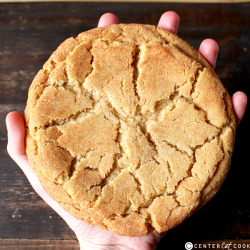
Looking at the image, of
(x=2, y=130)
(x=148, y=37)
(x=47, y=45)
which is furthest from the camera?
(x=47, y=45)

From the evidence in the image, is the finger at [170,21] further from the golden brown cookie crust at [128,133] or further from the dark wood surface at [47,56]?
the golden brown cookie crust at [128,133]

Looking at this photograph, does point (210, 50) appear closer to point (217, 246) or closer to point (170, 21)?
point (170, 21)

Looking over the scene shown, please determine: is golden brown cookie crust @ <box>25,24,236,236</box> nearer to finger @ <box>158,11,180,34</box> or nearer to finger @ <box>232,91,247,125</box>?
finger @ <box>232,91,247,125</box>

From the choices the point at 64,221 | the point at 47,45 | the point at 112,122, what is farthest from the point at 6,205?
the point at 47,45

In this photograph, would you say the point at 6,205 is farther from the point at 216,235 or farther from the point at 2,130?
the point at 216,235

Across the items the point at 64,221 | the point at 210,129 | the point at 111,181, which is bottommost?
the point at 64,221

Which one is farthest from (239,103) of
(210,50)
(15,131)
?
(15,131)

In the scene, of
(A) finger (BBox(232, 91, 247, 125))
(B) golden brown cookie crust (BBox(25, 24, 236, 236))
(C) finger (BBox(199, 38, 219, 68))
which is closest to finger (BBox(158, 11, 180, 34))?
(C) finger (BBox(199, 38, 219, 68))
